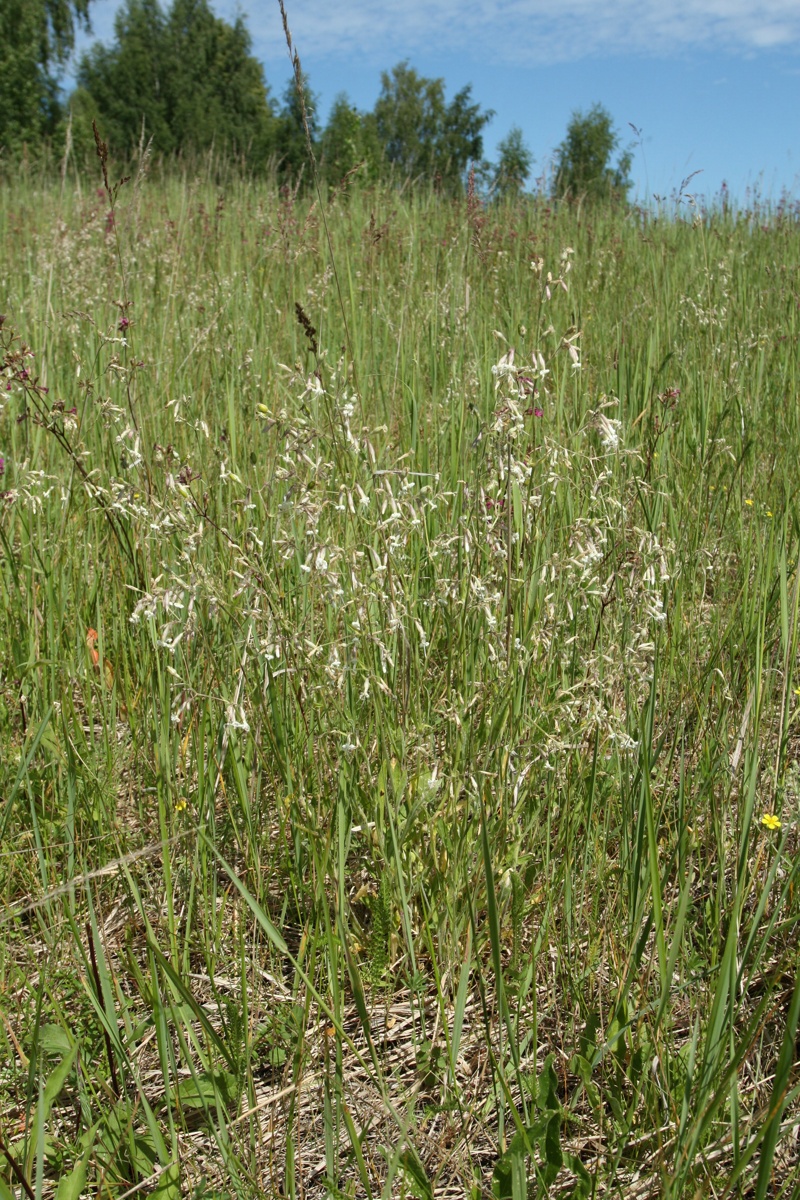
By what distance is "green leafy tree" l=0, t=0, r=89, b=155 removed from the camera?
3072 cm

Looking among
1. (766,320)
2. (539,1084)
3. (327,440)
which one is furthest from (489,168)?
(539,1084)

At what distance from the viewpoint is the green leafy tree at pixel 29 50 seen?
101 ft

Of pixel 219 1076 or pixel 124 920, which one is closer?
pixel 219 1076

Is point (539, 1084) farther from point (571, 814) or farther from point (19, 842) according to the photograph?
point (19, 842)

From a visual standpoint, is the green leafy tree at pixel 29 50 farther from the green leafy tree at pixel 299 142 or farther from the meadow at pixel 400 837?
the meadow at pixel 400 837

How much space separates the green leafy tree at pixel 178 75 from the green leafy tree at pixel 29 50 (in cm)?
219

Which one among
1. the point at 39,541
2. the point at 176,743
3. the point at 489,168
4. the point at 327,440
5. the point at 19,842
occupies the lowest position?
the point at 19,842

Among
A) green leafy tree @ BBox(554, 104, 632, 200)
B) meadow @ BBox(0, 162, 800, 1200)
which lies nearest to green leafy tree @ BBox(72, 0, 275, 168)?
green leafy tree @ BBox(554, 104, 632, 200)

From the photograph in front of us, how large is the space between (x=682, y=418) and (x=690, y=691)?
1.53 metres

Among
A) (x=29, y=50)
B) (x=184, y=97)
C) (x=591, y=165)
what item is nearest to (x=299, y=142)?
(x=591, y=165)

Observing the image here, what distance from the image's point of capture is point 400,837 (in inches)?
53.2

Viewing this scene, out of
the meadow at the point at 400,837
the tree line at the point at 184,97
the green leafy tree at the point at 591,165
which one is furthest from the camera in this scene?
the tree line at the point at 184,97

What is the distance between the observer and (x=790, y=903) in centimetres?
142

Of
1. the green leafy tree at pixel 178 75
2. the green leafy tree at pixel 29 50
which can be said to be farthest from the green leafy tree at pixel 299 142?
the green leafy tree at pixel 29 50
